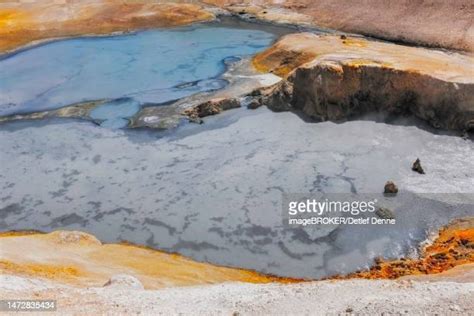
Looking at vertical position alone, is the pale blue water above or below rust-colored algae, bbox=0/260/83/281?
A: below

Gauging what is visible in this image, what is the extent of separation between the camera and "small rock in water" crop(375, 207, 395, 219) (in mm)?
16344

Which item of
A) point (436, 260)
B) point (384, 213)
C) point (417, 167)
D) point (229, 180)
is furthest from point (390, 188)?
point (229, 180)

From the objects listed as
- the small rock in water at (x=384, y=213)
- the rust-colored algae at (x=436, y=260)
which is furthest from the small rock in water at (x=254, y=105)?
the rust-colored algae at (x=436, y=260)

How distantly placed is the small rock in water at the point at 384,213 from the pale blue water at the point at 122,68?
44.3 ft

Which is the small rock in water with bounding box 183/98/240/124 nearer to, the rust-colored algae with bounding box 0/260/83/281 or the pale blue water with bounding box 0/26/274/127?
the pale blue water with bounding box 0/26/274/127

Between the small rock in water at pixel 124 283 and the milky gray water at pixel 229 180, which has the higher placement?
the small rock in water at pixel 124 283

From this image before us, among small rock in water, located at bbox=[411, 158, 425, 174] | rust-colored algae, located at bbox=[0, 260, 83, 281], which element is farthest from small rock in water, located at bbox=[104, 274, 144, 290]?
small rock in water, located at bbox=[411, 158, 425, 174]

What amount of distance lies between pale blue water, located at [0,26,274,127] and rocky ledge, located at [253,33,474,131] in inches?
247

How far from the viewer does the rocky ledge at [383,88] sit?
69.2 feet

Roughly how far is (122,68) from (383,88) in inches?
670

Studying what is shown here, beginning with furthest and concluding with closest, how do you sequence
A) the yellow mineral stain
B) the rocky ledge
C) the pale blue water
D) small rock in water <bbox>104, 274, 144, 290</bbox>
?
1. the pale blue water
2. the rocky ledge
3. the yellow mineral stain
4. small rock in water <bbox>104, 274, 144, 290</bbox>

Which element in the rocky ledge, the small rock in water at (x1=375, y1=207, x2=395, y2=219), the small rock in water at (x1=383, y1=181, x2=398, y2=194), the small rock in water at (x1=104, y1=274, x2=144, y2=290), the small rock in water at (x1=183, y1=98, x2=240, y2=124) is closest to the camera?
the small rock in water at (x1=104, y1=274, x2=144, y2=290)

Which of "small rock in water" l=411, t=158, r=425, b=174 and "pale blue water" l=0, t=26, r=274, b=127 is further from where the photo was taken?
"pale blue water" l=0, t=26, r=274, b=127

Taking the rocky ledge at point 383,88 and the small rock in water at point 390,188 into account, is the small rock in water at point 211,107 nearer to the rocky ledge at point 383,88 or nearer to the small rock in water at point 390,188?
the rocky ledge at point 383,88
